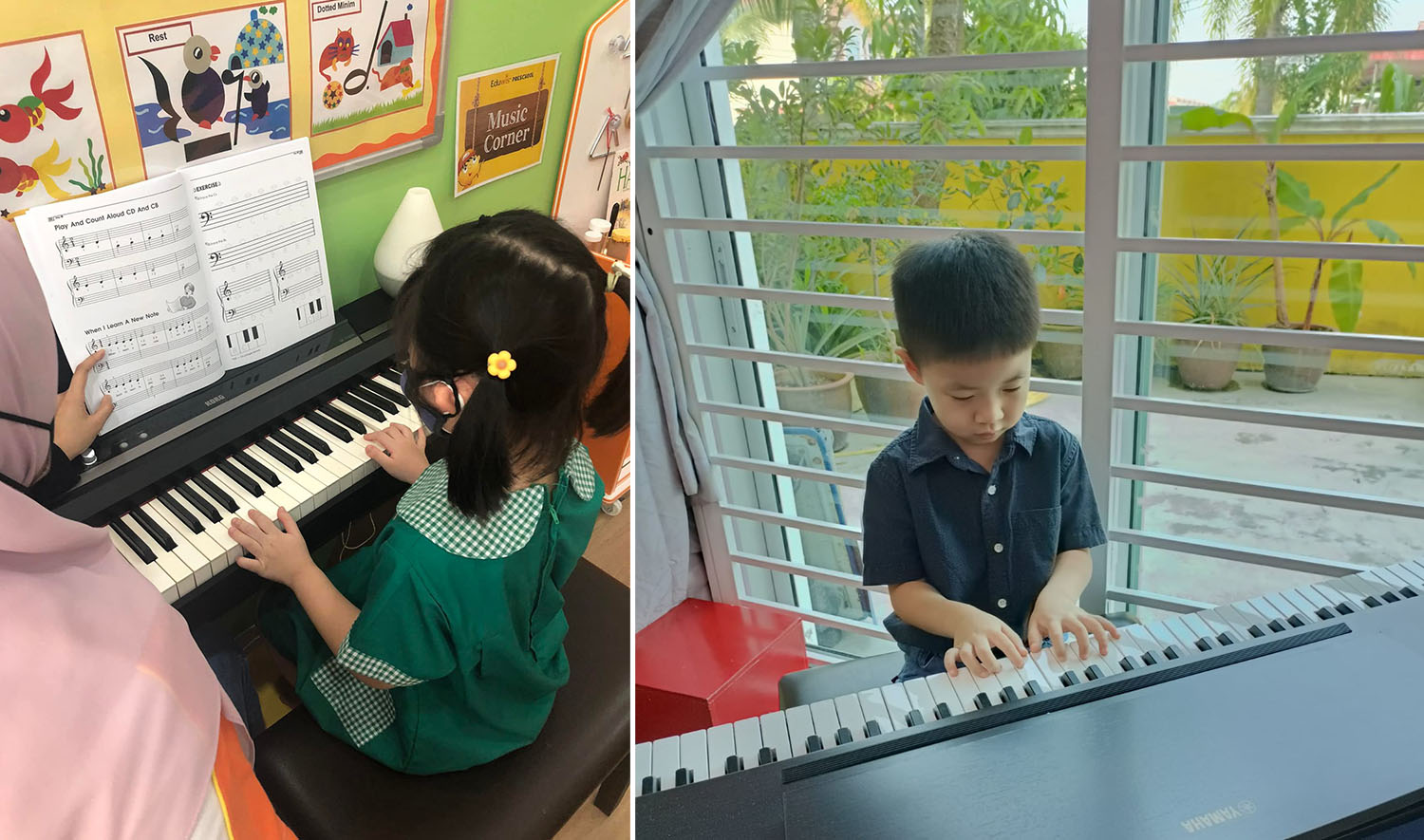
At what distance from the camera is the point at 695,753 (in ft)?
1.98

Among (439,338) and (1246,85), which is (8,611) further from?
(1246,85)

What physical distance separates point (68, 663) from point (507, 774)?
0.23 metres

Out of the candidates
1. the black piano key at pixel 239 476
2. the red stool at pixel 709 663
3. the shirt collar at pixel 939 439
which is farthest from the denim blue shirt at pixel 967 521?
the black piano key at pixel 239 476

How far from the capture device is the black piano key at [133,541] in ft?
0.99

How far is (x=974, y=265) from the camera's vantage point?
886mm

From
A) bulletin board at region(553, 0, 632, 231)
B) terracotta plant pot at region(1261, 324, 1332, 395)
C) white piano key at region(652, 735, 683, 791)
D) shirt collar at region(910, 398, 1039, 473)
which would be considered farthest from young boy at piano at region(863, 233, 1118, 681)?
bulletin board at region(553, 0, 632, 231)

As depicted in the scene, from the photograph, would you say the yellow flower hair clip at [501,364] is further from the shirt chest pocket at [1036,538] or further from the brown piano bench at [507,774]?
the shirt chest pocket at [1036,538]

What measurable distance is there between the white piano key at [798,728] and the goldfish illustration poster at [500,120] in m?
0.42

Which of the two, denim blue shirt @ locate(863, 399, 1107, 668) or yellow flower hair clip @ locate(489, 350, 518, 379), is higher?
yellow flower hair clip @ locate(489, 350, 518, 379)

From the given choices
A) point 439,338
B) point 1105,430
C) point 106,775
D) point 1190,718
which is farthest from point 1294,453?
point 106,775

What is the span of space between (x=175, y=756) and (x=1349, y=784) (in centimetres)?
70

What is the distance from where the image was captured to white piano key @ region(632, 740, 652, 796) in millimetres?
580

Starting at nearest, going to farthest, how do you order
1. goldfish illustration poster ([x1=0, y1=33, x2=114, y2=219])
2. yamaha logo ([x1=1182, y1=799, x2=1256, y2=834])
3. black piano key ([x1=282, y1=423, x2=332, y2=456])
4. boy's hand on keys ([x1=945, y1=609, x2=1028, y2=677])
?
goldfish illustration poster ([x1=0, y1=33, x2=114, y2=219]) → black piano key ([x1=282, y1=423, x2=332, y2=456]) → yamaha logo ([x1=1182, y1=799, x2=1256, y2=834]) → boy's hand on keys ([x1=945, y1=609, x2=1028, y2=677])

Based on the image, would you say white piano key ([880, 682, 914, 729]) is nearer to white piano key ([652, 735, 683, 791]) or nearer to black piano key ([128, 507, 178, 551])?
white piano key ([652, 735, 683, 791])
